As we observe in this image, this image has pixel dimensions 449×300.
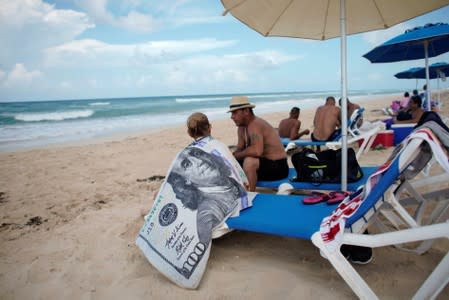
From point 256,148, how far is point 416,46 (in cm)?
465

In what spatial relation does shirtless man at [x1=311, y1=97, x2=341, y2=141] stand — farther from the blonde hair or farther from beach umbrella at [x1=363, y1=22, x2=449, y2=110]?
the blonde hair

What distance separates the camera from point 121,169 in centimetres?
583

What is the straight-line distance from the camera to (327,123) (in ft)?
18.6

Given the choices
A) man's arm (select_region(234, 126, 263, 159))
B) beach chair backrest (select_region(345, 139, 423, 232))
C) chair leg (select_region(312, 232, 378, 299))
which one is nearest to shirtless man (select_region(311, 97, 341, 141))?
man's arm (select_region(234, 126, 263, 159))

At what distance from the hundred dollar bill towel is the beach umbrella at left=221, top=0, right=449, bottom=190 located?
3.85ft

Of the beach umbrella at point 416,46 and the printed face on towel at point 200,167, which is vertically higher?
the beach umbrella at point 416,46

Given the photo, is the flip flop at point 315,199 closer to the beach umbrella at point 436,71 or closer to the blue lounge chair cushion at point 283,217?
the blue lounge chair cushion at point 283,217

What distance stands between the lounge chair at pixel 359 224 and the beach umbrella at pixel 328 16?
34.9 inches

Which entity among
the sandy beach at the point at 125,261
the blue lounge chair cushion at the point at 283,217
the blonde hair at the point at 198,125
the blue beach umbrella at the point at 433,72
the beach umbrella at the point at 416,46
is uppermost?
the beach umbrella at the point at 416,46

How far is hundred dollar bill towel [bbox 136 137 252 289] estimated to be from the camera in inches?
85.8

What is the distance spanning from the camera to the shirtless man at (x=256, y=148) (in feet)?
11.0

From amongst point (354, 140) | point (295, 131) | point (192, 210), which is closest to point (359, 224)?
point (192, 210)

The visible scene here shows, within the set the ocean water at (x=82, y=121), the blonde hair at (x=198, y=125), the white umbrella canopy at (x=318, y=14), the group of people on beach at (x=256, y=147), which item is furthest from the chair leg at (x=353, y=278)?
the ocean water at (x=82, y=121)

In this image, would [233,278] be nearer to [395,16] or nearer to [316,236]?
[316,236]
